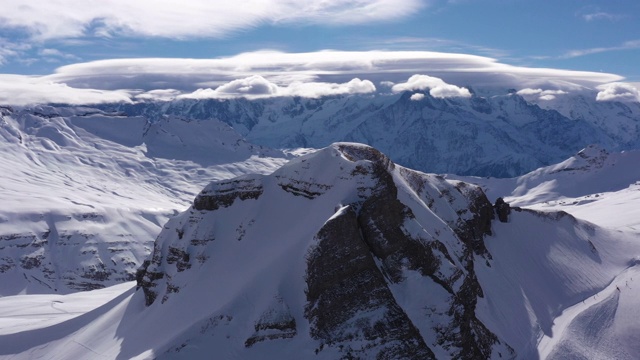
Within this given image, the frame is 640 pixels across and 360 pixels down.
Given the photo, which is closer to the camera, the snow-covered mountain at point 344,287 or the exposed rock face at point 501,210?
the snow-covered mountain at point 344,287

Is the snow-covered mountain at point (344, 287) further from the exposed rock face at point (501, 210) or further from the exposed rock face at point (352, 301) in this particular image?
the exposed rock face at point (501, 210)

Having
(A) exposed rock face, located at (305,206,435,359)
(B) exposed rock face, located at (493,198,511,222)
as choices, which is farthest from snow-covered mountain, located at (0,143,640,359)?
(B) exposed rock face, located at (493,198,511,222)

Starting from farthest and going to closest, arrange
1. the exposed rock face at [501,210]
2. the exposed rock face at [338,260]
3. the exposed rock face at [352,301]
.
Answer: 1. the exposed rock face at [501,210]
2. the exposed rock face at [338,260]
3. the exposed rock face at [352,301]

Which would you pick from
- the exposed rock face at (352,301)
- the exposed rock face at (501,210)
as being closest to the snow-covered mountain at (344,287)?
the exposed rock face at (352,301)

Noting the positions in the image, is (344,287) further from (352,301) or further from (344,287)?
(352,301)

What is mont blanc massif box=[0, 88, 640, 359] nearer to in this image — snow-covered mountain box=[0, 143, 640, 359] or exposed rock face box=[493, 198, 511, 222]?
snow-covered mountain box=[0, 143, 640, 359]

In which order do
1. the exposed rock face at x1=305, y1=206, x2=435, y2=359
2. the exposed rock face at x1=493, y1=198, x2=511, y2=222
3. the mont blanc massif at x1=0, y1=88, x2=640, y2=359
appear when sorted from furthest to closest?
the exposed rock face at x1=493, y1=198, x2=511, y2=222 → the mont blanc massif at x1=0, y1=88, x2=640, y2=359 → the exposed rock face at x1=305, y1=206, x2=435, y2=359
